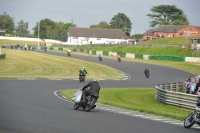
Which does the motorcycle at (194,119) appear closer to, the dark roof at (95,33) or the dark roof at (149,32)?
the dark roof at (149,32)

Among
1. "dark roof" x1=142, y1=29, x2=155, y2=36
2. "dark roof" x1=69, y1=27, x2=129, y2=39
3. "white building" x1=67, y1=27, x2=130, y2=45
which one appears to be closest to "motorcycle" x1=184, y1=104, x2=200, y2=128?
"dark roof" x1=142, y1=29, x2=155, y2=36

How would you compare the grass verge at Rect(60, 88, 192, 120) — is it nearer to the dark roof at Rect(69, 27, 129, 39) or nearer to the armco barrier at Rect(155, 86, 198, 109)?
the armco barrier at Rect(155, 86, 198, 109)

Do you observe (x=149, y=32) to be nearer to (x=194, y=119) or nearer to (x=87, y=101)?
(x=87, y=101)

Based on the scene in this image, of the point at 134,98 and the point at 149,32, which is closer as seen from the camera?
the point at 134,98

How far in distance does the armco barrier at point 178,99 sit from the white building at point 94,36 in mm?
131465

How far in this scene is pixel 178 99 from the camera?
22750 millimetres

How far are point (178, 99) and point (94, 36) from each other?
452ft

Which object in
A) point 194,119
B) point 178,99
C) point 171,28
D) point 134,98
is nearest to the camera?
point 194,119

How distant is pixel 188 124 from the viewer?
13.6 meters

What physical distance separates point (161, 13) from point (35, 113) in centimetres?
15119

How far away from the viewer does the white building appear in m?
157

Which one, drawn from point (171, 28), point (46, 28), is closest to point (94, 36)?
point (46, 28)

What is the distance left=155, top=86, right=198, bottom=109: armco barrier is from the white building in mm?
131465

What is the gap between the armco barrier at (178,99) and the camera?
21547mm
